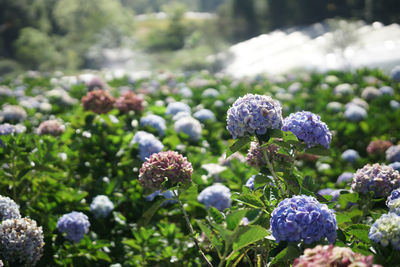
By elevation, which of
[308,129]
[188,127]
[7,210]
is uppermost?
[308,129]

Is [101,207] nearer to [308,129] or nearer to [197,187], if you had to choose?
[197,187]

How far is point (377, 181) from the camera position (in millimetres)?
1146

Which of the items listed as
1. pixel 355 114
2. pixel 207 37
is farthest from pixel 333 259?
pixel 207 37

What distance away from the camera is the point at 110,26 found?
2789 cm

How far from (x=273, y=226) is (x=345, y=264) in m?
0.22

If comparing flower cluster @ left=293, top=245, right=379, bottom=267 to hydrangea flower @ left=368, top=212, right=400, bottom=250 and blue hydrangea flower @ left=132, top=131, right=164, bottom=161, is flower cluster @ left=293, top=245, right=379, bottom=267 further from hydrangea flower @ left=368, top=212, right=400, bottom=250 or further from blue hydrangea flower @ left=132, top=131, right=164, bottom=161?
blue hydrangea flower @ left=132, top=131, right=164, bottom=161

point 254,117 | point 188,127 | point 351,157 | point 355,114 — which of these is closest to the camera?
point 254,117

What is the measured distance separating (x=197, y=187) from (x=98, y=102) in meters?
1.13

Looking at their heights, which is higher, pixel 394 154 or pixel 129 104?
pixel 129 104

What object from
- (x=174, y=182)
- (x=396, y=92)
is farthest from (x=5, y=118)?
(x=396, y=92)

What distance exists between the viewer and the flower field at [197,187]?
817 mm

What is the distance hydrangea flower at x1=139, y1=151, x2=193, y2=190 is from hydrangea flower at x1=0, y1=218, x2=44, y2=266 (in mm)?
352

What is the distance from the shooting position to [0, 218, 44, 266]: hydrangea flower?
1024 mm

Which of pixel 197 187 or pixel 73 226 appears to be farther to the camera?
pixel 73 226
